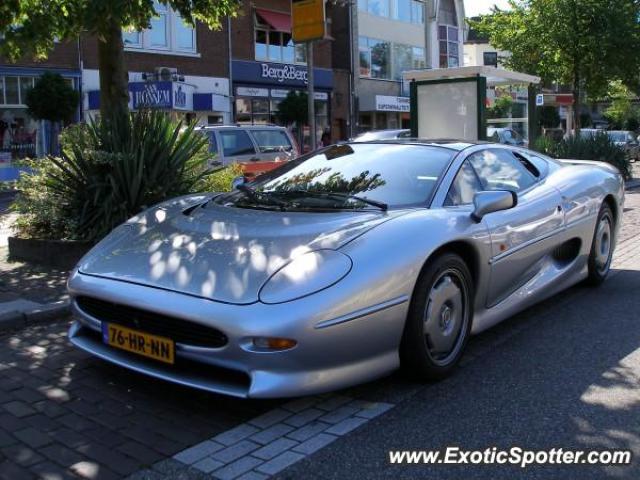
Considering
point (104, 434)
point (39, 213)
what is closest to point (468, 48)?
point (39, 213)

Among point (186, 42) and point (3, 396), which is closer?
point (3, 396)

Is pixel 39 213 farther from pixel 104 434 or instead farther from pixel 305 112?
pixel 305 112

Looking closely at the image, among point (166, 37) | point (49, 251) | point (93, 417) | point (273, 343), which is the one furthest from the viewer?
point (166, 37)

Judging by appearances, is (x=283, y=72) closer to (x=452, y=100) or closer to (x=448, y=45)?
(x=448, y=45)

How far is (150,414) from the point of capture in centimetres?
353

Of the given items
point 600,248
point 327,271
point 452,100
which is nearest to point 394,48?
point 452,100

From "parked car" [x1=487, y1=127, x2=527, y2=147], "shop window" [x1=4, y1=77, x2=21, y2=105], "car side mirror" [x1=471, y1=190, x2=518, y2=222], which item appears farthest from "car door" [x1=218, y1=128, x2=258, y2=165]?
"shop window" [x1=4, y1=77, x2=21, y2=105]

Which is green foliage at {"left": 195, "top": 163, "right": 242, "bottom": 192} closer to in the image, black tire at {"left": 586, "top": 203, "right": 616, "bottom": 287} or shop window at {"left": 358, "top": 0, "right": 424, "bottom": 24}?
black tire at {"left": 586, "top": 203, "right": 616, "bottom": 287}

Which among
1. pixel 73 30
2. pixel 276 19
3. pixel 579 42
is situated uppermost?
pixel 276 19

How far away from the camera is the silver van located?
12.7 metres

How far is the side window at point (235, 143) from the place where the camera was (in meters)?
12.8

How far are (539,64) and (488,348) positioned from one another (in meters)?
16.9

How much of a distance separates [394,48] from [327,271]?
36.0 meters

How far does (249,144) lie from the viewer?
1314 cm
